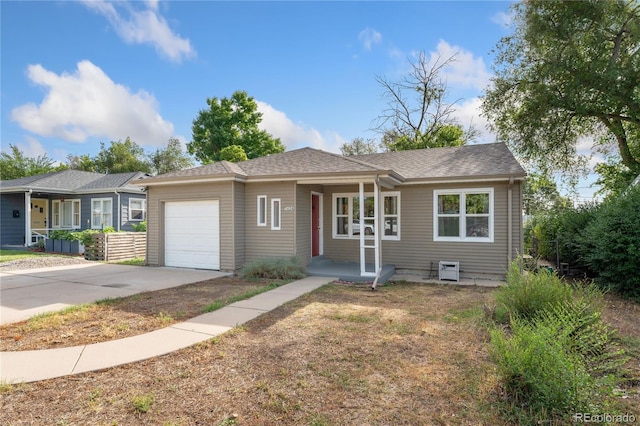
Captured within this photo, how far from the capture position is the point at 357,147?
33781mm

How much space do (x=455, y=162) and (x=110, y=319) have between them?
31.7 feet

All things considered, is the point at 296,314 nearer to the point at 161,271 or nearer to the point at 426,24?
the point at 161,271

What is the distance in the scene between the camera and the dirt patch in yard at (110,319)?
443 cm

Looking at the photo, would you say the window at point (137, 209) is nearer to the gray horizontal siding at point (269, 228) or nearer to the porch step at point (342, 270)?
the gray horizontal siding at point (269, 228)

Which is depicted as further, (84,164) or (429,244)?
(84,164)

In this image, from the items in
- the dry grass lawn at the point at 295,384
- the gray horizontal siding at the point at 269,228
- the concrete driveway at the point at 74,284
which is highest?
the gray horizontal siding at the point at 269,228

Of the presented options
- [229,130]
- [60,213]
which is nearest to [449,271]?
[60,213]

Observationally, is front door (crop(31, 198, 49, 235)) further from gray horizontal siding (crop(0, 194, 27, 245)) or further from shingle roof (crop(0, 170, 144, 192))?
shingle roof (crop(0, 170, 144, 192))

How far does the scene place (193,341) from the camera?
4312 millimetres

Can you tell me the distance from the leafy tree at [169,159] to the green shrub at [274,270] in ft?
115

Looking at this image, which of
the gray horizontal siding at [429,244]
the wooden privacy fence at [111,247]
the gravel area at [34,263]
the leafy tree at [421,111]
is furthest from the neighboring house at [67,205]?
the leafy tree at [421,111]

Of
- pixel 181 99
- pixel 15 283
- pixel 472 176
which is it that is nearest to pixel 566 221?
pixel 472 176

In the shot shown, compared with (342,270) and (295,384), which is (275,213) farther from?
(295,384)

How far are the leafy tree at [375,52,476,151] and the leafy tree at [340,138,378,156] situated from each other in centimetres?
822
